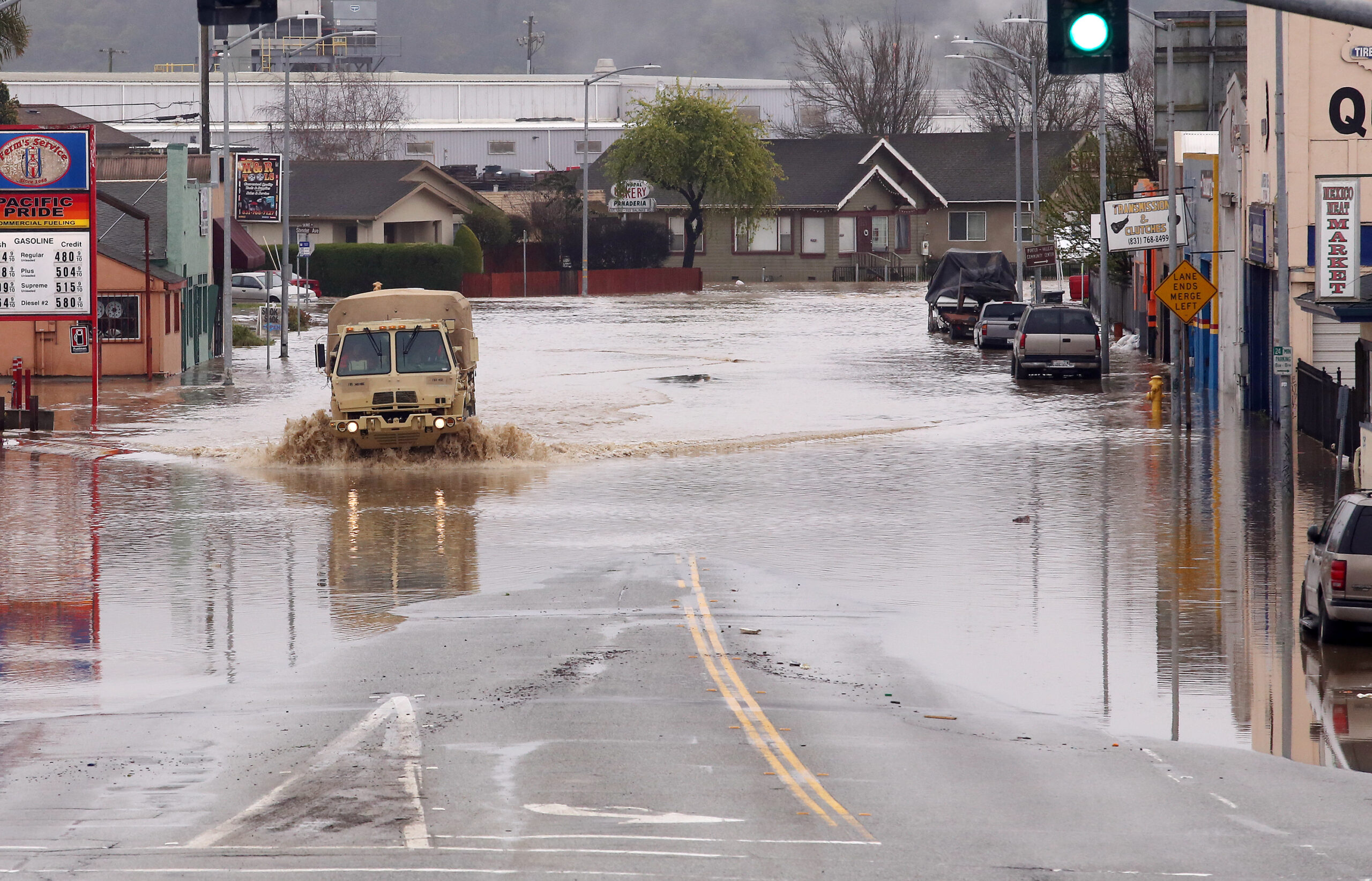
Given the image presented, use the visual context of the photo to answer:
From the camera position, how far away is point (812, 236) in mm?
99688

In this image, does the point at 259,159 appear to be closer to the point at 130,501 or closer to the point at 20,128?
the point at 20,128

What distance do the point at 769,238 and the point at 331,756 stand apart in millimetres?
89903

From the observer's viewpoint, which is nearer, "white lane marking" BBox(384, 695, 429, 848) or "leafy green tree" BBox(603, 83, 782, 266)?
"white lane marking" BBox(384, 695, 429, 848)

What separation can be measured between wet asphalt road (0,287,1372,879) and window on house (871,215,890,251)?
68.8m

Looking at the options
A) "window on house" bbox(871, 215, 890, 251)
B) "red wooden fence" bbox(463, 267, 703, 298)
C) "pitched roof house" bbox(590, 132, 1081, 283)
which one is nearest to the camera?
"red wooden fence" bbox(463, 267, 703, 298)

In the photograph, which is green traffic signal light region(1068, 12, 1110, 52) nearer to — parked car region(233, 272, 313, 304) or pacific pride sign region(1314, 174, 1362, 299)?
pacific pride sign region(1314, 174, 1362, 299)

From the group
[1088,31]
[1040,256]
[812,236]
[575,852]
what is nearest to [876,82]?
[812,236]

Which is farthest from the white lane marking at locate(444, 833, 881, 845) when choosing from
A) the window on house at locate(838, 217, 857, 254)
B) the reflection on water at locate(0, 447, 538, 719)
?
the window on house at locate(838, 217, 857, 254)

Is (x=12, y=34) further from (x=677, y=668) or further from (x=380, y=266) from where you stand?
(x=380, y=266)

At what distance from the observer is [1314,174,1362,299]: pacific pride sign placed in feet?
90.0

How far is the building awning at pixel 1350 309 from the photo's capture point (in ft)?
83.5

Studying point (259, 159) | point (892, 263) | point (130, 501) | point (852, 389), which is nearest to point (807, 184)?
point (892, 263)

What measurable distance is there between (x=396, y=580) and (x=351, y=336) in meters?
10.7

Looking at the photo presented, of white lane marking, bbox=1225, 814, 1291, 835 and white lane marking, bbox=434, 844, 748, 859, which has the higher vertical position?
white lane marking, bbox=434, 844, 748, 859
